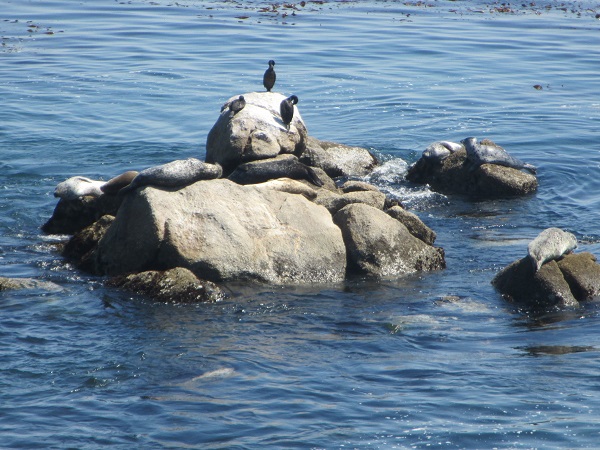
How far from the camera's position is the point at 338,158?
18.2 meters

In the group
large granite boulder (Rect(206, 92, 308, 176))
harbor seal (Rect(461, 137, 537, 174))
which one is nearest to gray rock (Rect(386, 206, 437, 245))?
large granite boulder (Rect(206, 92, 308, 176))

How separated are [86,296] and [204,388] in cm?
314

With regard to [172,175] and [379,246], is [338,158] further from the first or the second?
[172,175]

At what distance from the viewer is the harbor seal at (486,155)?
17438 millimetres

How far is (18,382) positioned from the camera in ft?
29.9

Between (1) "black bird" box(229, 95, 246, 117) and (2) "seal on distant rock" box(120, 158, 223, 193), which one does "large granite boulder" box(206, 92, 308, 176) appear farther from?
(2) "seal on distant rock" box(120, 158, 223, 193)

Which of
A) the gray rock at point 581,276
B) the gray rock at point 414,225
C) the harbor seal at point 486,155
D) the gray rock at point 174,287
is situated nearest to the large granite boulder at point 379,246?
the gray rock at point 414,225

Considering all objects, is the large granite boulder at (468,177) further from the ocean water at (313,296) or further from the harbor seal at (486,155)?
the ocean water at (313,296)

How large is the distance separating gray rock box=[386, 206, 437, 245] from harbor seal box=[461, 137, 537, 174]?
4.22 m

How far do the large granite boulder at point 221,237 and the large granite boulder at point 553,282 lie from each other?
2.32 m

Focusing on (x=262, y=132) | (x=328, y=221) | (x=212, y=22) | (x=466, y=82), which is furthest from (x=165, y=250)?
(x=212, y=22)

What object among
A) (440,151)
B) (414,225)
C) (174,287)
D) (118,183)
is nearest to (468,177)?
(440,151)

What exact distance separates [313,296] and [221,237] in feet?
4.76

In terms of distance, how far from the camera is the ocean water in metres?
8.54
